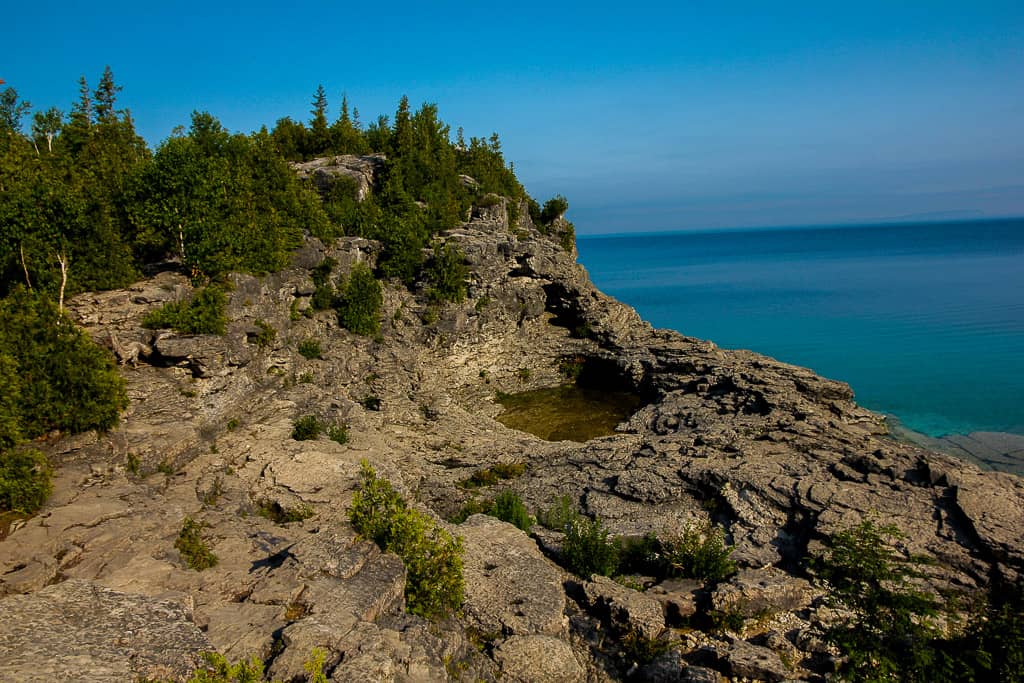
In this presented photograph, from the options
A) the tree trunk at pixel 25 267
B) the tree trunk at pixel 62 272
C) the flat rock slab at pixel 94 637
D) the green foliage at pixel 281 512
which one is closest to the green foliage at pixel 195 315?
the tree trunk at pixel 62 272

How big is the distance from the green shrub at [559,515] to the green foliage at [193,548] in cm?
1056

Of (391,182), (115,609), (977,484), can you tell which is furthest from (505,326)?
(115,609)

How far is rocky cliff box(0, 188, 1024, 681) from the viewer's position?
9992mm

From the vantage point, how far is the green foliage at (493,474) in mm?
23469

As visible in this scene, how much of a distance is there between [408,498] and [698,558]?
9464 mm

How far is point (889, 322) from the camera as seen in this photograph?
69.4 metres

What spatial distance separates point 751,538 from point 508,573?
30.3 feet

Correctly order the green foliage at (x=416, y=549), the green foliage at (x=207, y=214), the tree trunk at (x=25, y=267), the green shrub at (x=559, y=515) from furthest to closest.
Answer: the green foliage at (x=207, y=214) → the tree trunk at (x=25, y=267) → the green shrub at (x=559, y=515) → the green foliage at (x=416, y=549)

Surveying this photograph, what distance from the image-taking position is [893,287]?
9719cm

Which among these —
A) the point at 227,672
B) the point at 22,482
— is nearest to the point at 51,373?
the point at 22,482

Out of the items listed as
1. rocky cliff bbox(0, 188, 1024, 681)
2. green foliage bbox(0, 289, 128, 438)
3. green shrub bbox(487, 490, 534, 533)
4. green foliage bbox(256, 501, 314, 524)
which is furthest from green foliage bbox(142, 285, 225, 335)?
green shrub bbox(487, 490, 534, 533)

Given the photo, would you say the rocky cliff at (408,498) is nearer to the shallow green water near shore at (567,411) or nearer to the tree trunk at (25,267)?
the shallow green water near shore at (567,411)

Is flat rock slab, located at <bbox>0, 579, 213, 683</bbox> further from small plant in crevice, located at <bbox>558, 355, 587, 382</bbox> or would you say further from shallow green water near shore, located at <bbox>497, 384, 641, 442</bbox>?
small plant in crevice, located at <bbox>558, 355, 587, 382</bbox>

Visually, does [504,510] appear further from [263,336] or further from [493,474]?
[263,336]
